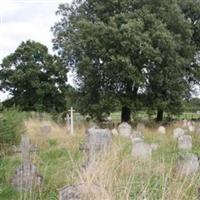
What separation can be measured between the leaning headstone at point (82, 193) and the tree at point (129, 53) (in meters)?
20.6

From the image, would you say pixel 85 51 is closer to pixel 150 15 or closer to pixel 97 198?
pixel 150 15

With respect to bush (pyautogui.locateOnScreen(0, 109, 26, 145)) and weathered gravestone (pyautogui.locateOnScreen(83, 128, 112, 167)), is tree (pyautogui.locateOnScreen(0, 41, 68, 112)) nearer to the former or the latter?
bush (pyautogui.locateOnScreen(0, 109, 26, 145))

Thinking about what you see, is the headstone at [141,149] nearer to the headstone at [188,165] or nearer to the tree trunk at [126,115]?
the headstone at [188,165]

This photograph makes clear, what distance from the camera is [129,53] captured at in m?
26.7

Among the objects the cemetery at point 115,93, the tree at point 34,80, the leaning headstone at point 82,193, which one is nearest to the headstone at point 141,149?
the cemetery at point 115,93

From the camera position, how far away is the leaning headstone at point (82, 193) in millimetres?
5312

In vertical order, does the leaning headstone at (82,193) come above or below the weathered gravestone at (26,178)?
above

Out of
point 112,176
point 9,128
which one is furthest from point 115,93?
point 112,176

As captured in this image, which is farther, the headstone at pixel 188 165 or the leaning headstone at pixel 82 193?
the headstone at pixel 188 165

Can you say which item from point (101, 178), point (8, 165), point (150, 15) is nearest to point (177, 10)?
point (150, 15)

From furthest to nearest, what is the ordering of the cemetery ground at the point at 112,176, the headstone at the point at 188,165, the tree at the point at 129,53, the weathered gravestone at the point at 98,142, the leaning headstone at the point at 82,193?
the tree at the point at 129,53
the weathered gravestone at the point at 98,142
the headstone at the point at 188,165
the cemetery ground at the point at 112,176
the leaning headstone at the point at 82,193

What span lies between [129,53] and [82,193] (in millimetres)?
21628

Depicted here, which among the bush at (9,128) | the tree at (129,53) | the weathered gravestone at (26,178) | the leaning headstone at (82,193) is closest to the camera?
the leaning headstone at (82,193)

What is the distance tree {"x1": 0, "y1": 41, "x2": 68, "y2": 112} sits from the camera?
48156mm
